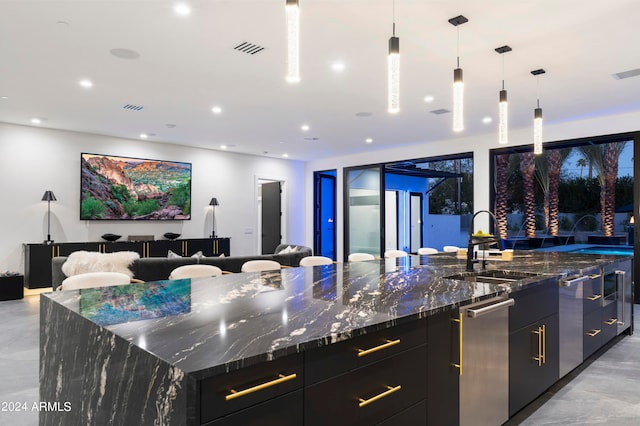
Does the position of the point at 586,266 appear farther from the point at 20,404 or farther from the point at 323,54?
the point at 20,404

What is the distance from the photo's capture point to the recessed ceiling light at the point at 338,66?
167 inches

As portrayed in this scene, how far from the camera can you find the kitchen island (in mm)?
1115

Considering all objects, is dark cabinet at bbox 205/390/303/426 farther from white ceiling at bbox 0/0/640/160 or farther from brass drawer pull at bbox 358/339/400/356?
white ceiling at bbox 0/0/640/160

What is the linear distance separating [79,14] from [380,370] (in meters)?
3.53

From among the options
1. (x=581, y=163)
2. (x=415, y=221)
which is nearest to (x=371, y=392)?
(x=581, y=163)

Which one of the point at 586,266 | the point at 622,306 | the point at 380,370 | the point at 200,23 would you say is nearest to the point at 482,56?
the point at 586,266

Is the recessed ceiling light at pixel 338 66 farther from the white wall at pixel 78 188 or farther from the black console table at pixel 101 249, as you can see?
the white wall at pixel 78 188

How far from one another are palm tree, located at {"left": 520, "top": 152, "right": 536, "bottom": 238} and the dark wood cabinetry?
230 inches

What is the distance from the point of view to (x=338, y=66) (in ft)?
14.1

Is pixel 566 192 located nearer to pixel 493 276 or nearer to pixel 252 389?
pixel 493 276

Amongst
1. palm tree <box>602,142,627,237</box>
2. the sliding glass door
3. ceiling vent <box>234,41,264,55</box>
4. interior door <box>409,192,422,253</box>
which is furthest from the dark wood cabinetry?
interior door <box>409,192,422,253</box>

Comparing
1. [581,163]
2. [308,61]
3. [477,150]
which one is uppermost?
[308,61]

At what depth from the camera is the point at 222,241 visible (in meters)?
9.02

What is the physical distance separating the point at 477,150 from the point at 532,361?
19.6 feet
